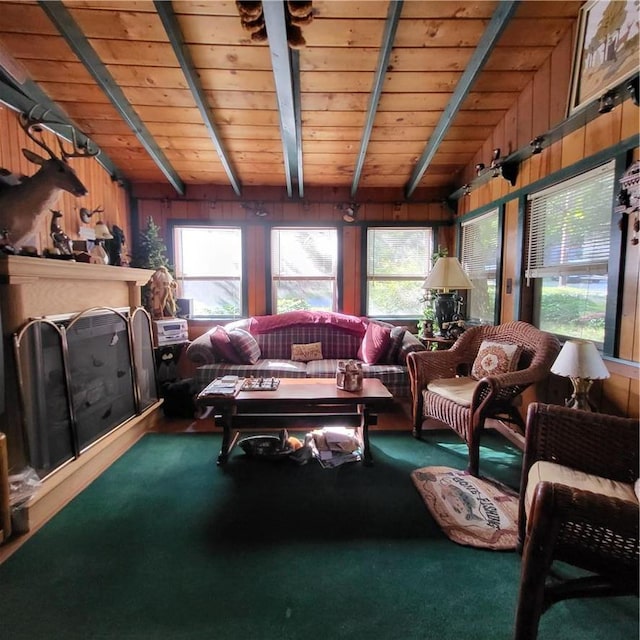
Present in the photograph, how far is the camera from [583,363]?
5.78 feet

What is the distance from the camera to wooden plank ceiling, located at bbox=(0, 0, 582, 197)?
226cm

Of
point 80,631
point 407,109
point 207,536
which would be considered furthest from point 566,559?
point 407,109

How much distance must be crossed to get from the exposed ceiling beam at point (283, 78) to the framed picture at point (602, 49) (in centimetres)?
187

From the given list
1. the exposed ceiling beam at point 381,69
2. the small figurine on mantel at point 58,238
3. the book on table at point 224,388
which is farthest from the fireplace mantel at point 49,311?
the exposed ceiling beam at point 381,69

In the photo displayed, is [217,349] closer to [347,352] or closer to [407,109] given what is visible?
[347,352]

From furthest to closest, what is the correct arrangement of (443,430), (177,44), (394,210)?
(394,210) < (443,430) < (177,44)

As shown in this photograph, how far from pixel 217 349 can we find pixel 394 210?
2.71m

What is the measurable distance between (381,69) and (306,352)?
2635 millimetres

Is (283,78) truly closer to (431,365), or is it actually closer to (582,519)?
(431,365)

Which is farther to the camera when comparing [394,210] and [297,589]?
[394,210]

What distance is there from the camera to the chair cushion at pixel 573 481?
4.46 feet

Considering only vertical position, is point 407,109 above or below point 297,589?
above

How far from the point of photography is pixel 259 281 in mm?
4332

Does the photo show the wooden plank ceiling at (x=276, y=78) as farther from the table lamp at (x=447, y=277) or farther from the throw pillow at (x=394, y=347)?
the throw pillow at (x=394, y=347)
